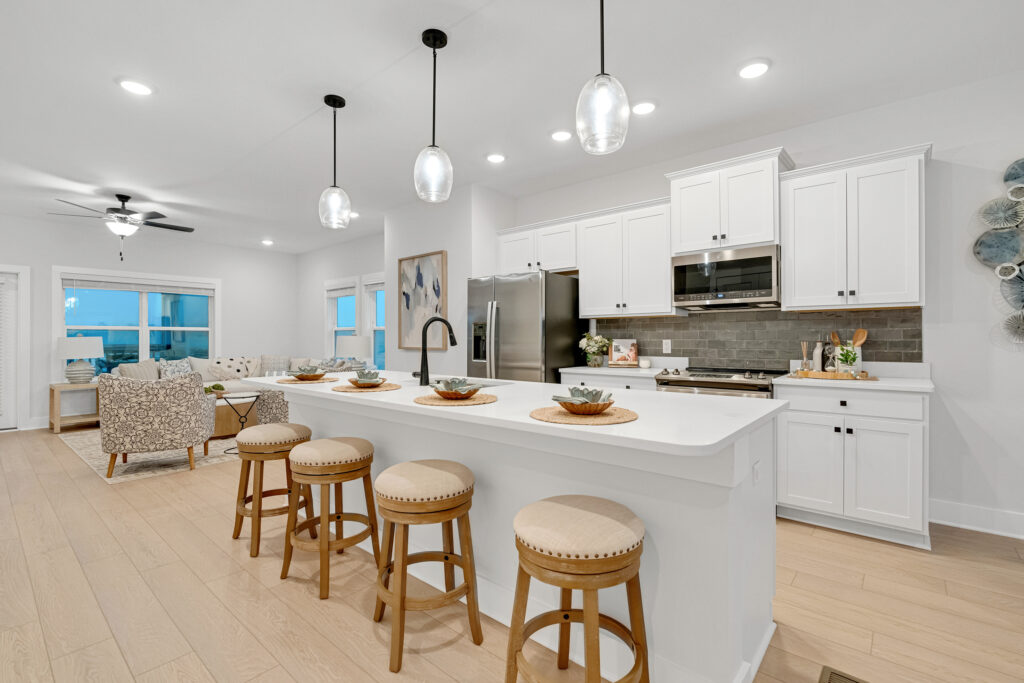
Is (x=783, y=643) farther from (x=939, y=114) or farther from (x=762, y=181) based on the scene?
(x=939, y=114)

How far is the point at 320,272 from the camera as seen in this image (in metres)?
7.96

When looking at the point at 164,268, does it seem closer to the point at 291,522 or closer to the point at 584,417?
the point at 291,522

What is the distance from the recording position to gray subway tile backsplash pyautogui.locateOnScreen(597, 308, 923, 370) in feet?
10.1

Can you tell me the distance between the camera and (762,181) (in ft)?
10.4

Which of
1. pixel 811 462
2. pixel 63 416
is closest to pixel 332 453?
pixel 811 462

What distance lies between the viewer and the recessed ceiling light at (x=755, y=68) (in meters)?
2.61

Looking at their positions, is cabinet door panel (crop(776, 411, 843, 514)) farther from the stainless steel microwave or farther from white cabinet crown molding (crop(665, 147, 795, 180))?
white cabinet crown molding (crop(665, 147, 795, 180))

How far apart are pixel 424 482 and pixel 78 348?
258 inches

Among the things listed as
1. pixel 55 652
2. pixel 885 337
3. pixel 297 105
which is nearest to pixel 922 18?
pixel 885 337

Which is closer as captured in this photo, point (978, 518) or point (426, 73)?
point (426, 73)

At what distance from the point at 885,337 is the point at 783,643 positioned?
2.21 metres

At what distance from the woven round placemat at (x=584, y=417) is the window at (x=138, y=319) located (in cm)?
741

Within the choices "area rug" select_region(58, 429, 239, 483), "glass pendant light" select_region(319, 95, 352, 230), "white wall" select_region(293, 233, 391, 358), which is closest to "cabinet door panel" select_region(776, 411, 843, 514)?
"glass pendant light" select_region(319, 95, 352, 230)

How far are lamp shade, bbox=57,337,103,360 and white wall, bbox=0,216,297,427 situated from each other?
0.38 metres
